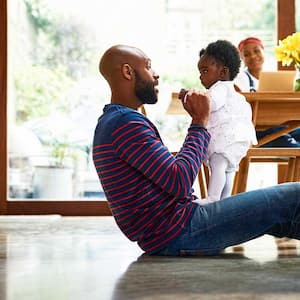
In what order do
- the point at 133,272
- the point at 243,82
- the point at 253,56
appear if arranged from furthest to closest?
the point at 253,56, the point at 243,82, the point at 133,272

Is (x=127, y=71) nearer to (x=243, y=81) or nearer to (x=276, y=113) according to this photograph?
(x=276, y=113)

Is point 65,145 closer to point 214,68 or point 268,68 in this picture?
point 268,68

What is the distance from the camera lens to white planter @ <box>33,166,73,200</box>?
5.31 m

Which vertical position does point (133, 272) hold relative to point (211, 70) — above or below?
below

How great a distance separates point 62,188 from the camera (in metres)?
5.34

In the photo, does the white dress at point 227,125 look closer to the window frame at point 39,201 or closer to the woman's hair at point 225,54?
the woman's hair at point 225,54

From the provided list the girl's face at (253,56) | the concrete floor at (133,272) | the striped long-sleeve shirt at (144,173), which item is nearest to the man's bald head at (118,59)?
the striped long-sleeve shirt at (144,173)

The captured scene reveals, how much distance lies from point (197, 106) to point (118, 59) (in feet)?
0.99

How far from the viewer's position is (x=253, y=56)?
4406 millimetres

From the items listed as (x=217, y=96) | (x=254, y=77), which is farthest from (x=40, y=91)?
(x=217, y=96)

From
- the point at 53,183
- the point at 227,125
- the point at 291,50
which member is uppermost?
the point at 291,50

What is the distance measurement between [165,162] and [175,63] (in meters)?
3.02

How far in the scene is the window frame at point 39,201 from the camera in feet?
17.2

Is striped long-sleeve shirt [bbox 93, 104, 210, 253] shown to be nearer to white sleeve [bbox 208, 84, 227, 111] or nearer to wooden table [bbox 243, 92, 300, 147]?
white sleeve [bbox 208, 84, 227, 111]
